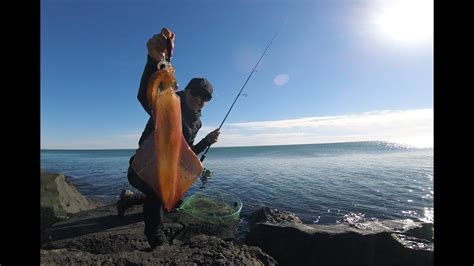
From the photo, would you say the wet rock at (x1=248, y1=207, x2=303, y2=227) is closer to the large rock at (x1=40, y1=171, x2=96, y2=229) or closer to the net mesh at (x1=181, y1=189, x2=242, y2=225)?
the net mesh at (x1=181, y1=189, x2=242, y2=225)

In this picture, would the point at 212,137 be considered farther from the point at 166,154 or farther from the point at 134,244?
the point at 134,244

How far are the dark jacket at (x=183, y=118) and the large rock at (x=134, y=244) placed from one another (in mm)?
1620

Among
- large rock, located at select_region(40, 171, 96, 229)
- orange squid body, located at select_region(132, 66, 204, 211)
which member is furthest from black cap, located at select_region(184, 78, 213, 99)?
large rock, located at select_region(40, 171, 96, 229)

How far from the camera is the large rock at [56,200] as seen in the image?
7.11 m

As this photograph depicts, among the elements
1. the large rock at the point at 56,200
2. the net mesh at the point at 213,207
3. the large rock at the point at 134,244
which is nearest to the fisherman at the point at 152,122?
the large rock at the point at 134,244

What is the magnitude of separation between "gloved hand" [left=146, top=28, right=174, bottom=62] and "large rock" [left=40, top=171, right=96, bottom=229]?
5.41 metres

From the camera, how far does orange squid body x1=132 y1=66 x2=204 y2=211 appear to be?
3.71 meters

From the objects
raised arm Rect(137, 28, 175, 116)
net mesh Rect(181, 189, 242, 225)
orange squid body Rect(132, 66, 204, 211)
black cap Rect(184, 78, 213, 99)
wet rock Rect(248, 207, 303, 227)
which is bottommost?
wet rock Rect(248, 207, 303, 227)

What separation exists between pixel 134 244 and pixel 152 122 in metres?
2.05

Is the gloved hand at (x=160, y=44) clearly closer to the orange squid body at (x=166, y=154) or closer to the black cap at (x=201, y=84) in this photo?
the orange squid body at (x=166, y=154)
